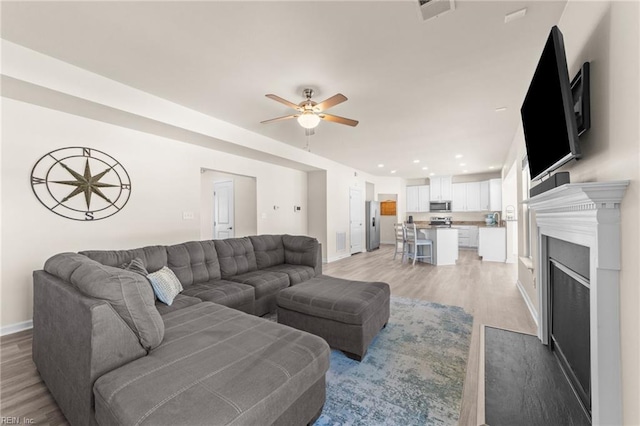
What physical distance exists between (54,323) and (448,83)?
3.88m

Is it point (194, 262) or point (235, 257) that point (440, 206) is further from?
point (194, 262)

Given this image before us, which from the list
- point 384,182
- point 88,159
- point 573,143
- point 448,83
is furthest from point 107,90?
point 384,182

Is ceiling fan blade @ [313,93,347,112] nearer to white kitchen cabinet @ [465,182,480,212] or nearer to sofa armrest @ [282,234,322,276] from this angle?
sofa armrest @ [282,234,322,276]

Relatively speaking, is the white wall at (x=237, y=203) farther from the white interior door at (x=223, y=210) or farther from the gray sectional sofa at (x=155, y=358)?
the gray sectional sofa at (x=155, y=358)

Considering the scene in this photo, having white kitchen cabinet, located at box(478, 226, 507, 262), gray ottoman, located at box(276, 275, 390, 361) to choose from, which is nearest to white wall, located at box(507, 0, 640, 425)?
gray ottoman, located at box(276, 275, 390, 361)

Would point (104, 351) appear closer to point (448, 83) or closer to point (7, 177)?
point (7, 177)

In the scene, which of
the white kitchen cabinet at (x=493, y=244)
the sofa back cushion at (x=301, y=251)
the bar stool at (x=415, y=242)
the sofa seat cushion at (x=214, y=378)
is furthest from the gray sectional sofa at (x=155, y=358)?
the white kitchen cabinet at (x=493, y=244)

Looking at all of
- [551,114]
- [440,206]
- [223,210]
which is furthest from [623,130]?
[440,206]

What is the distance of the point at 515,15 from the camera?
1882 mm

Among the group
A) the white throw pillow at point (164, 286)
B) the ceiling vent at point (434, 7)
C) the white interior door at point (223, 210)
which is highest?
the ceiling vent at point (434, 7)

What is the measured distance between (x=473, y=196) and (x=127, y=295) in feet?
31.4

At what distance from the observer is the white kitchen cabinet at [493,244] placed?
6.33 m

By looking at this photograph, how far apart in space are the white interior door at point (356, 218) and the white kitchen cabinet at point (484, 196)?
3911 millimetres

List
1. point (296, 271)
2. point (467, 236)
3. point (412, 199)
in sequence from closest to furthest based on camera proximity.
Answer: point (296, 271)
point (467, 236)
point (412, 199)
